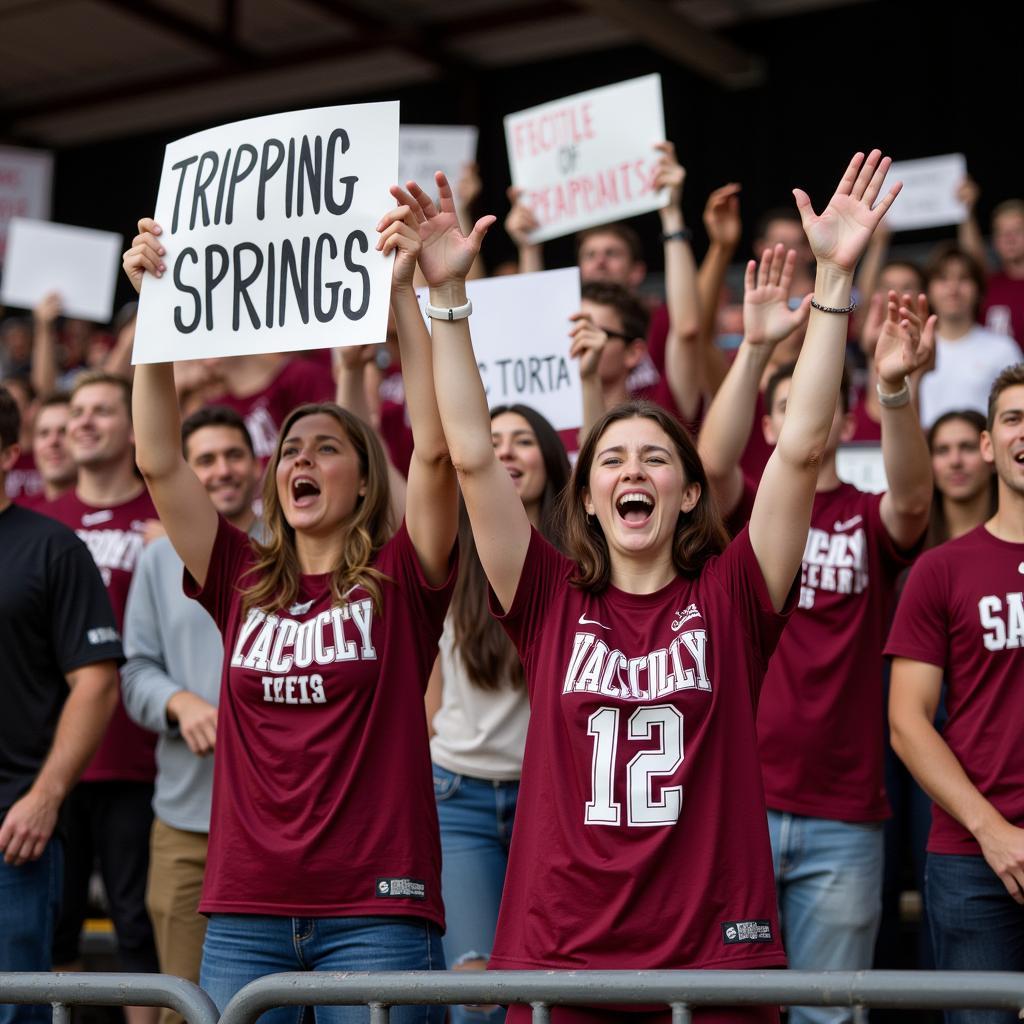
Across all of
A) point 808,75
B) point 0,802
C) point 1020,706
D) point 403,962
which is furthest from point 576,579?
point 808,75

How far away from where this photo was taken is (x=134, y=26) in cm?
1277

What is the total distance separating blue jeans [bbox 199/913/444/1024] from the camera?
319 cm

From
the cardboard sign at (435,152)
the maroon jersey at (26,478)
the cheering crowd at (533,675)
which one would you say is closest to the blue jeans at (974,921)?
the cheering crowd at (533,675)

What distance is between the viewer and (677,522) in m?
3.33

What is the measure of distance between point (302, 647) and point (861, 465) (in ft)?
8.53

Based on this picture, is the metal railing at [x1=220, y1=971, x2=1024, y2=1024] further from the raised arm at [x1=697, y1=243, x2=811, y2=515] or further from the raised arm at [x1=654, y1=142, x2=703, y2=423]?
the raised arm at [x1=654, y1=142, x2=703, y2=423]

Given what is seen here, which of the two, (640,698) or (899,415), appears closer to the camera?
(640,698)

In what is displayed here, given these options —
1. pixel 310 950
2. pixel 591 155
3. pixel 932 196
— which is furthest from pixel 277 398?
pixel 932 196

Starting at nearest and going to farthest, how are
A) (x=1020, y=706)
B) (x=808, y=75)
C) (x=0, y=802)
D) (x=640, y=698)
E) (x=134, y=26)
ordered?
(x=640, y=698), (x=1020, y=706), (x=0, y=802), (x=808, y=75), (x=134, y=26)

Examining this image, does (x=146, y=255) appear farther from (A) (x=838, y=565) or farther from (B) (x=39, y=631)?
(A) (x=838, y=565)

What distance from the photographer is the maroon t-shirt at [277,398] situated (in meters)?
5.76

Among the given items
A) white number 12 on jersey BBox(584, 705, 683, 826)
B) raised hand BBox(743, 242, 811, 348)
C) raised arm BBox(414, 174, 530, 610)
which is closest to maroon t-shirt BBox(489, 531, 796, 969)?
white number 12 on jersey BBox(584, 705, 683, 826)

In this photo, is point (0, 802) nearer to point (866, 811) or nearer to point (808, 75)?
point (866, 811)

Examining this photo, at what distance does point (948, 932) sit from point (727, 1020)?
3.68ft
